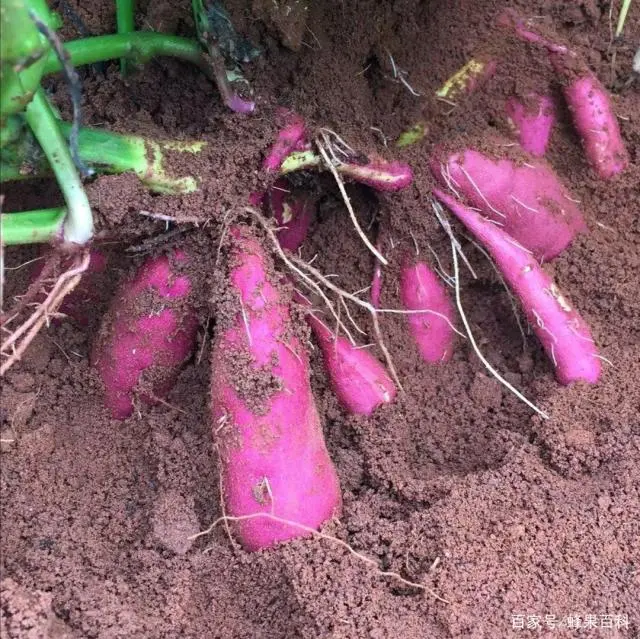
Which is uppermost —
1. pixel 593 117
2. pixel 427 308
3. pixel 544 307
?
pixel 593 117

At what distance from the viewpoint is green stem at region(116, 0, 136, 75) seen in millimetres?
1173

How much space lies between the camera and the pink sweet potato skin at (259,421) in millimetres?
1125

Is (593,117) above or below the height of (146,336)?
above

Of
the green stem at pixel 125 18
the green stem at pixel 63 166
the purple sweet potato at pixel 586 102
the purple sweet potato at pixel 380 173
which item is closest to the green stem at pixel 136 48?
the green stem at pixel 125 18

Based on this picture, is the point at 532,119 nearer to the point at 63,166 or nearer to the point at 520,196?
the point at 520,196

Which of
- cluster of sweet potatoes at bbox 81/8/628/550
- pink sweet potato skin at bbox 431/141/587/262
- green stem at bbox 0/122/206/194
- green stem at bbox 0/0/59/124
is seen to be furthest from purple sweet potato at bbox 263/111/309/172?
green stem at bbox 0/0/59/124

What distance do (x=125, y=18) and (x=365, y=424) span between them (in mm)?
791

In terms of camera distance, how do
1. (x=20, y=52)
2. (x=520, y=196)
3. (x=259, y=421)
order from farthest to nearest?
(x=520, y=196)
(x=259, y=421)
(x=20, y=52)

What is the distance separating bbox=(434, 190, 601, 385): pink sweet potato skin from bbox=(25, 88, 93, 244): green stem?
0.64 meters

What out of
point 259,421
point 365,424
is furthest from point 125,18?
point 365,424

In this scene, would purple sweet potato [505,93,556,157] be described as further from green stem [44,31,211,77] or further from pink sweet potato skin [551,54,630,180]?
green stem [44,31,211,77]

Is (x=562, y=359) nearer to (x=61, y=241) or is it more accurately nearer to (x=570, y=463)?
(x=570, y=463)

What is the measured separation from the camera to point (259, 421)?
3.70ft

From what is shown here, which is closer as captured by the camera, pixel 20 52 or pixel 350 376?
pixel 20 52
